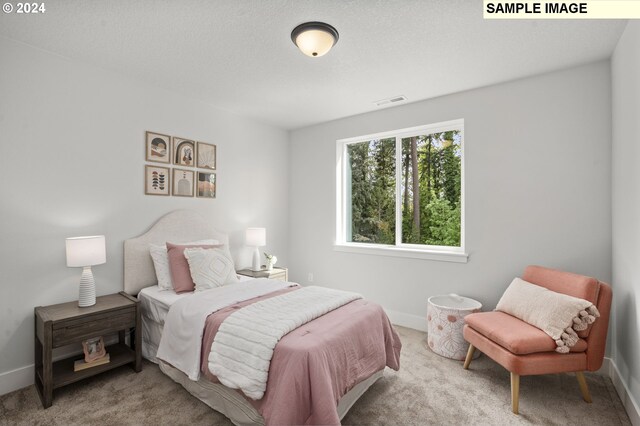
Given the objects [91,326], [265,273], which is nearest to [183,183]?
[265,273]

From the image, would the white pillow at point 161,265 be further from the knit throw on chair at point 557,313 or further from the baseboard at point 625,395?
the baseboard at point 625,395

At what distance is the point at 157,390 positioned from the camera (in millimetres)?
2338

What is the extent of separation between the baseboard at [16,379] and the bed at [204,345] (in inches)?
30.3

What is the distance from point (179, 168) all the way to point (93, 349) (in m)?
1.86

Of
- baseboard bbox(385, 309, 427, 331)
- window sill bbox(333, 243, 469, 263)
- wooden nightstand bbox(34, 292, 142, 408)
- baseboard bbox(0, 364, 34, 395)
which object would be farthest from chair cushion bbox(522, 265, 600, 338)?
baseboard bbox(0, 364, 34, 395)

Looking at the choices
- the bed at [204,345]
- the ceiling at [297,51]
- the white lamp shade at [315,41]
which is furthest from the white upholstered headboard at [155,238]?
the white lamp shade at [315,41]

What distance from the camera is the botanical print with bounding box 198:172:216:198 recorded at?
3.62 metres

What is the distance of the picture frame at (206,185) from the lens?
3.62 m

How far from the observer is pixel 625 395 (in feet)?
7.04

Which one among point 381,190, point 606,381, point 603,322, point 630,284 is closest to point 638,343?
point 603,322

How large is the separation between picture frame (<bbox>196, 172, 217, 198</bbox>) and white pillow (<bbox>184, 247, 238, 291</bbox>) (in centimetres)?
83

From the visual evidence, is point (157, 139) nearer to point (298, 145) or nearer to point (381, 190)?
point (298, 145)

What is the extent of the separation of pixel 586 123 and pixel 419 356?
253cm

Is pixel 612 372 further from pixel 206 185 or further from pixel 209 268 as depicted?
pixel 206 185
